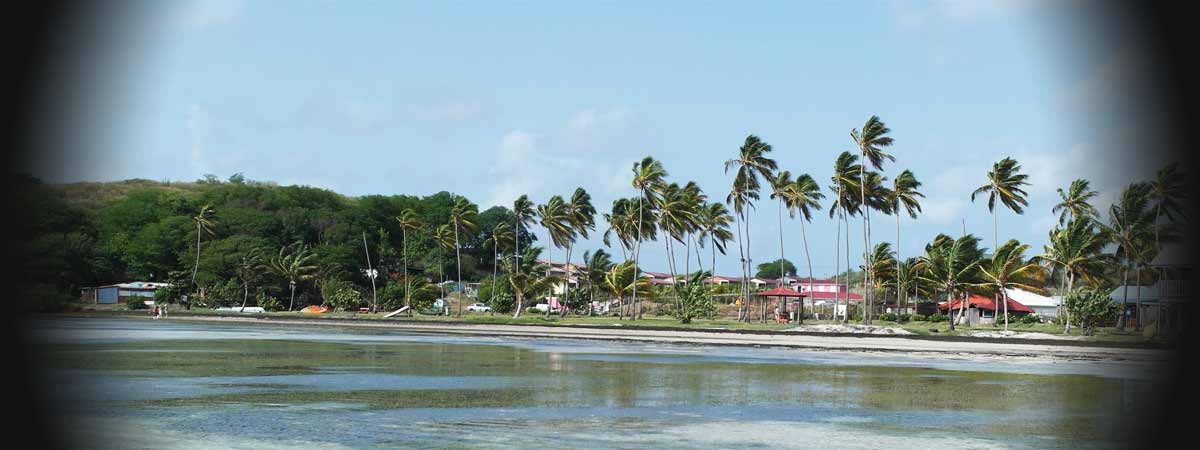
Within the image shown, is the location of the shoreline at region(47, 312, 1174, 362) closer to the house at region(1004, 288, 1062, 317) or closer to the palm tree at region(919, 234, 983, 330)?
the palm tree at region(919, 234, 983, 330)

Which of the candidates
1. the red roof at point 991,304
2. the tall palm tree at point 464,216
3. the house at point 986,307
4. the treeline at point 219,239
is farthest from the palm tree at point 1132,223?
the treeline at point 219,239

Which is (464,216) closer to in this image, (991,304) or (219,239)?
(219,239)

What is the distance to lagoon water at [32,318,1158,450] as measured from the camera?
55.5 feet

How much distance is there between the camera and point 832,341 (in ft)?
172

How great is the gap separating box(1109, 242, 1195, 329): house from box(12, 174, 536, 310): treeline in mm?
59732

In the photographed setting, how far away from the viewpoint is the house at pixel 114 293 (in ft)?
322

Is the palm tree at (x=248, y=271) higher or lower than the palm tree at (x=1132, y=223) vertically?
lower

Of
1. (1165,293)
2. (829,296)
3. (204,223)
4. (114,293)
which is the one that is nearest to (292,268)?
(204,223)

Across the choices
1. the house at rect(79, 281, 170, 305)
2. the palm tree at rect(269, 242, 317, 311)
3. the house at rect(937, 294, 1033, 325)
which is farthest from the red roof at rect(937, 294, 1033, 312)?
the house at rect(79, 281, 170, 305)

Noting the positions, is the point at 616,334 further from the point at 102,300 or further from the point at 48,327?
the point at 102,300

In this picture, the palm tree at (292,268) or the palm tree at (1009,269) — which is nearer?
the palm tree at (1009,269)

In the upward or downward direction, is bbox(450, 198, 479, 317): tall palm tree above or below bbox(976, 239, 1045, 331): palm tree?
above

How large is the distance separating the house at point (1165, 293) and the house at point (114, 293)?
274 ft

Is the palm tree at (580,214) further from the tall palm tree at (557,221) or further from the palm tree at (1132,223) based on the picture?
the palm tree at (1132,223)
